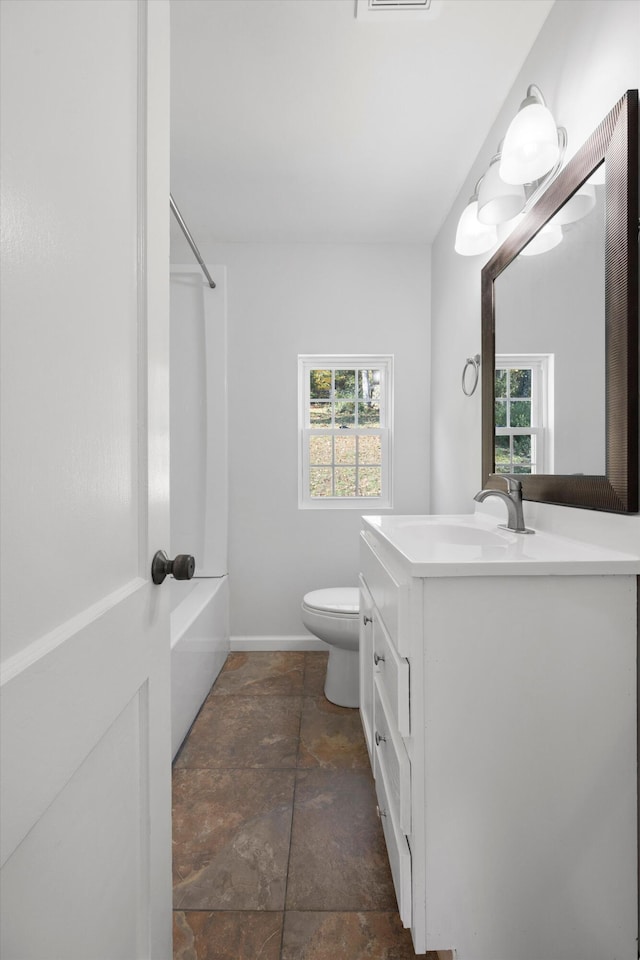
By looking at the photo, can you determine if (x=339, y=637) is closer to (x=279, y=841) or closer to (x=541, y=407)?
(x=279, y=841)

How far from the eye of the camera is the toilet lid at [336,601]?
7.15 ft

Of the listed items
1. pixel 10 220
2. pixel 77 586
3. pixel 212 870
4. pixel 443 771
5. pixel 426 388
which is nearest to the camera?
pixel 10 220

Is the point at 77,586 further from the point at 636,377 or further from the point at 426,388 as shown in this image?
the point at 426,388

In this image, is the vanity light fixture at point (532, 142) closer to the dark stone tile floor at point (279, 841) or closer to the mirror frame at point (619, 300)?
the mirror frame at point (619, 300)

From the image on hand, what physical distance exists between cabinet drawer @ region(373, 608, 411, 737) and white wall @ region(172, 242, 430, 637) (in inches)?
58.3

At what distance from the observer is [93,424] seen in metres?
0.56

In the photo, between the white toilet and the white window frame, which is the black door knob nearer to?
the white window frame

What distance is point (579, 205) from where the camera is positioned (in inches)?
49.6

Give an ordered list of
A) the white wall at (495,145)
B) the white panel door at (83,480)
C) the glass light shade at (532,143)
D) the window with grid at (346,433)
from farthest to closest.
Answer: the window with grid at (346,433) → the glass light shade at (532,143) → the white wall at (495,145) → the white panel door at (83,480)

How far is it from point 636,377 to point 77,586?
1.14m

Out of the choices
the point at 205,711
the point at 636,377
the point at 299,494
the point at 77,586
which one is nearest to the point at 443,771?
the point at 77,586

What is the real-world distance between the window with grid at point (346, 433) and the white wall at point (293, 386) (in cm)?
11

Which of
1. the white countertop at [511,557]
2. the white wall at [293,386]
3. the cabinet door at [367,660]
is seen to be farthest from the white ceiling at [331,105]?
the cabinet door at [367,660]

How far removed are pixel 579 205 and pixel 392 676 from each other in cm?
129
